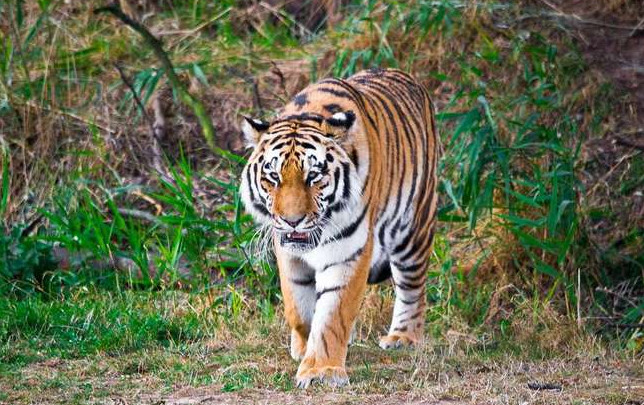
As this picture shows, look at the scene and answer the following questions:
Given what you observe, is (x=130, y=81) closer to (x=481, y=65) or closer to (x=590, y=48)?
(x=481, y=65)

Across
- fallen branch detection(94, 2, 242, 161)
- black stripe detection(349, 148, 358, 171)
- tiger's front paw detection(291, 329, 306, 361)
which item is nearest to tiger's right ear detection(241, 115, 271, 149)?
black stripe detection(349, 148, 358, 171)

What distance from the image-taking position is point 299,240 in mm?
5137

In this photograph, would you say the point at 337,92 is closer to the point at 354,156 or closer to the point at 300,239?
the point at 354,156

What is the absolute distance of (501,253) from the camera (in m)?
6.99

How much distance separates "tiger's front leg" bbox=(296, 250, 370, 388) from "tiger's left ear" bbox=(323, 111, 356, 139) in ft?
1.80

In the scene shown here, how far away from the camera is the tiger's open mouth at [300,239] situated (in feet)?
16.8

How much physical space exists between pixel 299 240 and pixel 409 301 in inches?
51.1

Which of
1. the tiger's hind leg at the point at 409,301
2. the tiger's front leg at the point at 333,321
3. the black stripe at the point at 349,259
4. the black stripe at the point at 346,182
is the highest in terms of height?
the black stripe at the point at 346,182

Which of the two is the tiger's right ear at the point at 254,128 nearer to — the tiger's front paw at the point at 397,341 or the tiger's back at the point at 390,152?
the tiger's back at the point at 390,152

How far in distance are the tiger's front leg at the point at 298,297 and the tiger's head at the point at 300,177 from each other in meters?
0.20

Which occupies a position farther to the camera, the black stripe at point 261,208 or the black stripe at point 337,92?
the black stripe at point 337,92

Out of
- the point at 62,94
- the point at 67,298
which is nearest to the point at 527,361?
the point at 67,298

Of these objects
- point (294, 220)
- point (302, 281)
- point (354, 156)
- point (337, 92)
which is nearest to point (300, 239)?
point (294, 220)

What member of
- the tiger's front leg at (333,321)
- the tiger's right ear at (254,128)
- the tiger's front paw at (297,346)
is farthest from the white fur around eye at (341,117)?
the tiger's front paw at (297,346)
